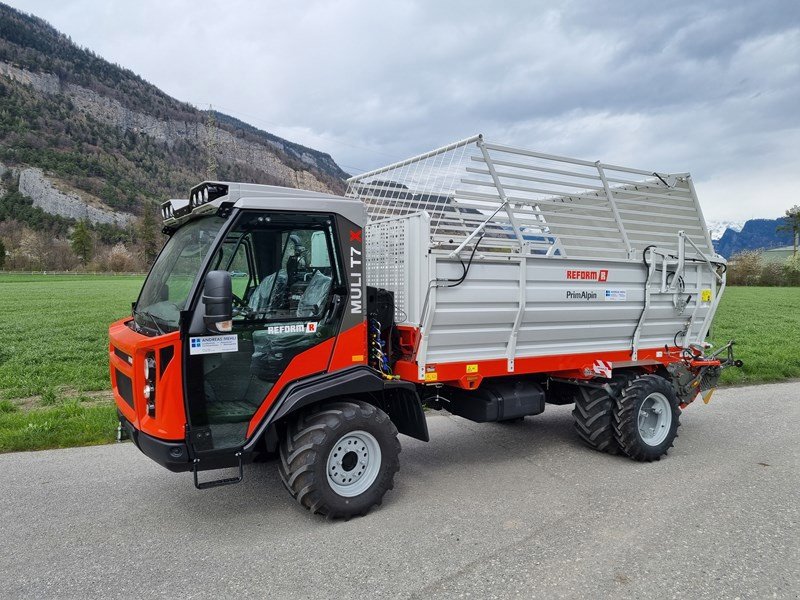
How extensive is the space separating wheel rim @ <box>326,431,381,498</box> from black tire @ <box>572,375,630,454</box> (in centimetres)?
251

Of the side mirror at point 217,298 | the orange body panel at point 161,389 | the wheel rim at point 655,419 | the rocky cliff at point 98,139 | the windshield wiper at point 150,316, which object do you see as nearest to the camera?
the side mirror at point 217,298

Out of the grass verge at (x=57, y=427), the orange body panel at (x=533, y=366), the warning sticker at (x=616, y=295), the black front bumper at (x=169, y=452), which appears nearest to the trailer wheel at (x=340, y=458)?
the orange body panel at (x=533, y=366)

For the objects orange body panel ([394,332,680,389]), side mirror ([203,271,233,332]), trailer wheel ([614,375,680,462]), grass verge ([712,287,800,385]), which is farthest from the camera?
grass verge ([712,287,800,385])

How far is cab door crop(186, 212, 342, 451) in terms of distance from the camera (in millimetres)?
3834

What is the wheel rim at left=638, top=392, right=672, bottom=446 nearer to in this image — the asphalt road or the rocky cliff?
the asphalt road

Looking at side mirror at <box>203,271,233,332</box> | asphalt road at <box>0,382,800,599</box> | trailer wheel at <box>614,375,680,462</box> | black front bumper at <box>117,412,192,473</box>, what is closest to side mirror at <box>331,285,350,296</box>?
side mirror at <box>203,271,233,332</box>

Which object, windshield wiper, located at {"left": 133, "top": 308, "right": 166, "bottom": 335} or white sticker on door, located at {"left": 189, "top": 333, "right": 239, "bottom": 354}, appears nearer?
white sticker on door, located at {"left": 189, "top": 333, "right": 239, "bottom": 354}

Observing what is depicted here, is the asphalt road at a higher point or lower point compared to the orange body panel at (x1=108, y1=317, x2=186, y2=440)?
lower

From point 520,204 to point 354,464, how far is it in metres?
2.79

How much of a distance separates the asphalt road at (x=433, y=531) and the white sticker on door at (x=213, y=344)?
51.8 inches

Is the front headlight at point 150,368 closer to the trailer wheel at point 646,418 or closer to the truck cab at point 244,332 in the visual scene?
the truck cab at point 244,332

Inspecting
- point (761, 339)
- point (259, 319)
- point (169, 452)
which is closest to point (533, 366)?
point (259, 319)

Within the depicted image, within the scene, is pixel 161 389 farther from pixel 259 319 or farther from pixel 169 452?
pixel 259 319

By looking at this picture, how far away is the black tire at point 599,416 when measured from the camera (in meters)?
5.67
